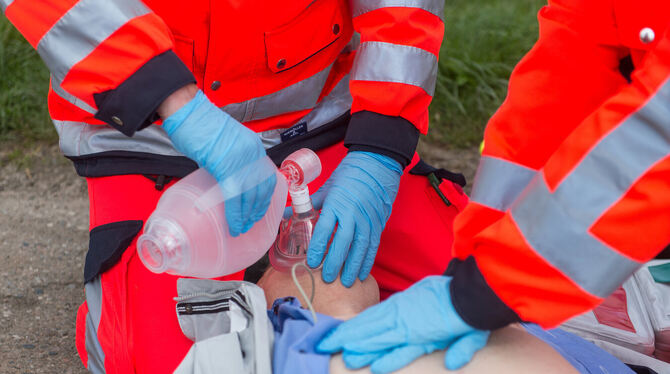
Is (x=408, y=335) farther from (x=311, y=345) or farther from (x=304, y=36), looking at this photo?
(x=304, y=36)

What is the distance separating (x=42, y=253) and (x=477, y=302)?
1.97m

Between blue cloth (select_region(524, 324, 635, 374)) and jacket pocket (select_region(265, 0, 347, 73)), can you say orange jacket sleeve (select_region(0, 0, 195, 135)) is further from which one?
blue cloth (select_region(524, 324, 635, 374))

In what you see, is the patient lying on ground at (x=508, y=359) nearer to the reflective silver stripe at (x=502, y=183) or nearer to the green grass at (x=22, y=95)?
the reflective silver stripe at (x=502, y=183)

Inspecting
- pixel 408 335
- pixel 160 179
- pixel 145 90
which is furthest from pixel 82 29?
pixel 408 335

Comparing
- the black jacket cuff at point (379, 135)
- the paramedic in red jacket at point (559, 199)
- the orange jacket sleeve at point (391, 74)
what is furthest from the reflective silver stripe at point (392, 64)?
the paramedic in red jacket at point (559, 199)

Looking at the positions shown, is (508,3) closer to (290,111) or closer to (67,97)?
(290,111)

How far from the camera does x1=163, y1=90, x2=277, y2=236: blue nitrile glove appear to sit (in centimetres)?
163

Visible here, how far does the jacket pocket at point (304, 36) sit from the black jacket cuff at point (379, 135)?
243 millimetres

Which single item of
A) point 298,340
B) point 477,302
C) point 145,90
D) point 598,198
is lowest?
point 298,340

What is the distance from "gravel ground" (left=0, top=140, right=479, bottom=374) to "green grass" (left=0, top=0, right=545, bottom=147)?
0.14 meters

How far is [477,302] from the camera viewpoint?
1.41 m

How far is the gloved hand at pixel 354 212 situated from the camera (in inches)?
75.0

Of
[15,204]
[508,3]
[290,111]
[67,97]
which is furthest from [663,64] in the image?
[508,3]

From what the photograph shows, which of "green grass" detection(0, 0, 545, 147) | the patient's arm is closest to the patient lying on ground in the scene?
the patient's arm
